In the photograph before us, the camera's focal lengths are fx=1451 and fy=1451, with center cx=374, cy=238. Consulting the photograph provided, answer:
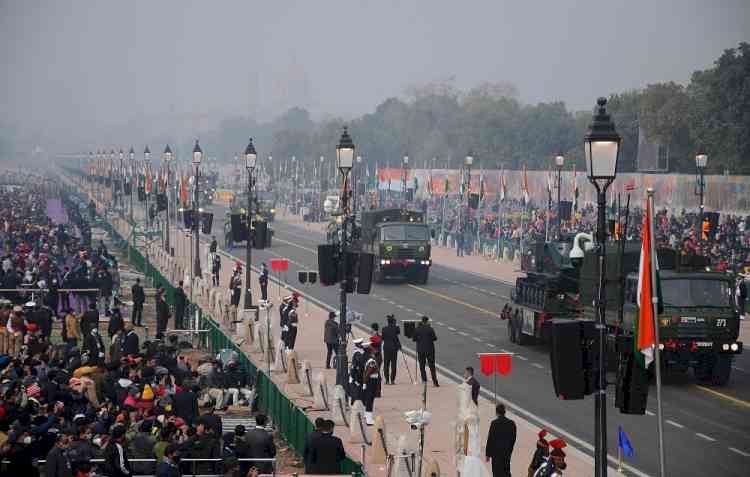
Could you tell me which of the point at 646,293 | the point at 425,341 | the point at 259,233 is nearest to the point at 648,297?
the point at 646,293

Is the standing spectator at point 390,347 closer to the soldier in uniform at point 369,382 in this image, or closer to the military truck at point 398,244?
the soldier in uniform at point 369,382

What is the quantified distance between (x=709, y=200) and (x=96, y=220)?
47.0 metres

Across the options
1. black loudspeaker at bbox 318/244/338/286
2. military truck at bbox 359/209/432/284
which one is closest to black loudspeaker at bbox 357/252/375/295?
black loudspeaker at bbox 318/244/338/286

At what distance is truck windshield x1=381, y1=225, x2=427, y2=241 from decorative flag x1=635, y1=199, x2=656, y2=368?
4114 cm

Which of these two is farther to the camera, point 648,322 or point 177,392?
point 177,392

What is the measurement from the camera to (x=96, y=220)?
4070 inches

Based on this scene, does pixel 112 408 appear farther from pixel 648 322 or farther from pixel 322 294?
pixel 322 294

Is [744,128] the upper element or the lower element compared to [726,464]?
upper

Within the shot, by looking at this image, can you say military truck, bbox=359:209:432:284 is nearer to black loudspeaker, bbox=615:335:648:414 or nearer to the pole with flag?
the pole with flag

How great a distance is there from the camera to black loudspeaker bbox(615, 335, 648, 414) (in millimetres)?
18062

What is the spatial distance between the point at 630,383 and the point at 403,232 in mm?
43407

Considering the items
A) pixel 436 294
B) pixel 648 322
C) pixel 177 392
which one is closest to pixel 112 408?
pixel 177 392

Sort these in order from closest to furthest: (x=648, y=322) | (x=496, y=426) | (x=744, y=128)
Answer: (x=648, y=322)
(x=496, y=426)
(x=744, y=128)

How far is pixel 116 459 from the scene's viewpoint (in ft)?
65.8
